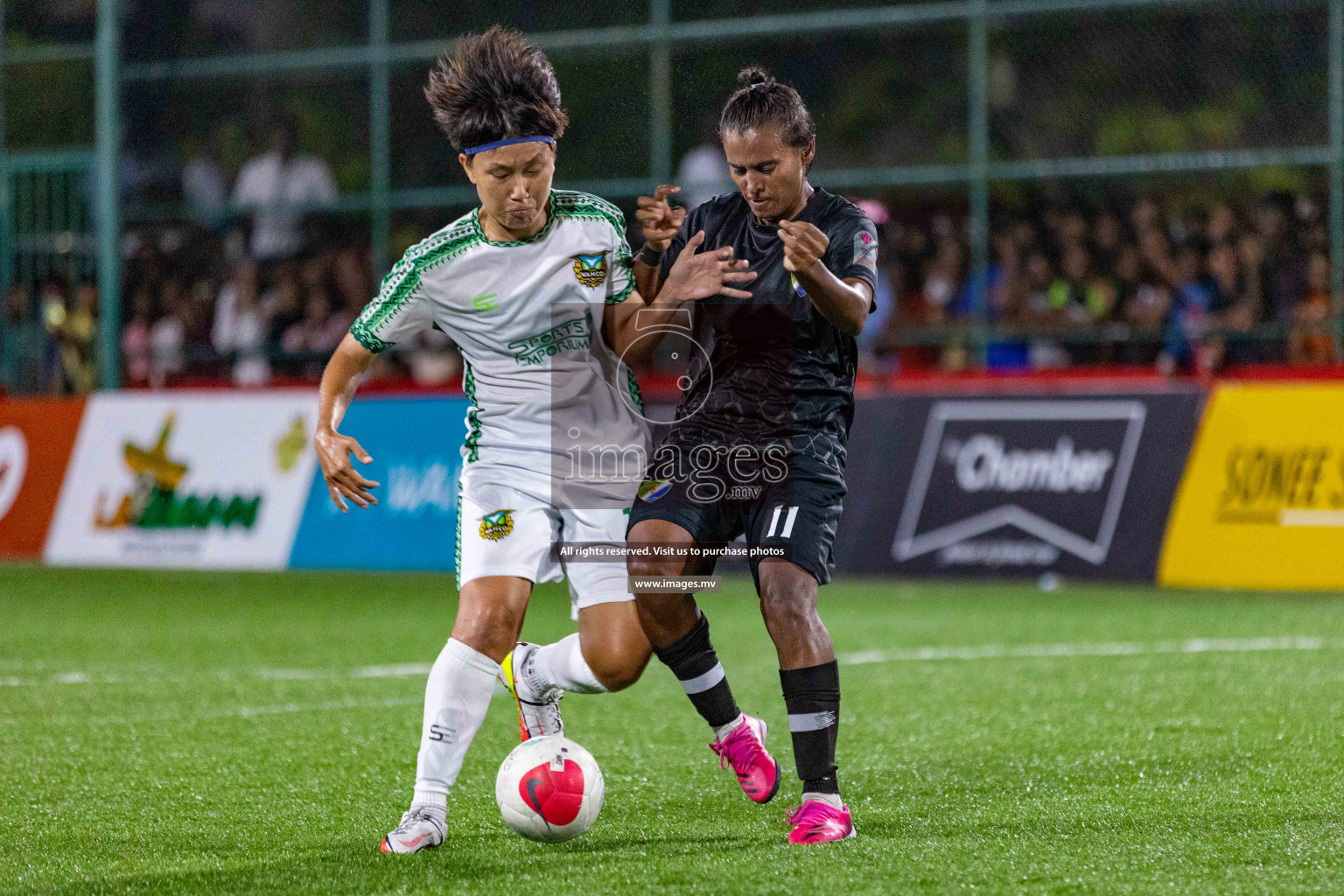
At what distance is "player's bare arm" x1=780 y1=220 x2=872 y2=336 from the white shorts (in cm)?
95

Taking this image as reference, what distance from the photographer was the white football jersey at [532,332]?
4742mm

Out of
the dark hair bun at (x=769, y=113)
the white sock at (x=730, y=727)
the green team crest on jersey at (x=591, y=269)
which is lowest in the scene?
the white sock at (x=730, y=727)

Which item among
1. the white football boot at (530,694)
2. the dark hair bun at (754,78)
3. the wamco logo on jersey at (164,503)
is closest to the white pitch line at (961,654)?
the white football boot at (530,694)

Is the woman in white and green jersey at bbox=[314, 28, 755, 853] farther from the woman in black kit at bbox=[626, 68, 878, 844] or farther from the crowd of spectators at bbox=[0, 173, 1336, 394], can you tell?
the crowd of spectators at bbox=[0, 173, 1336, 394]

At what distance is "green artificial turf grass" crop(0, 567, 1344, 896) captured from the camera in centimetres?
411

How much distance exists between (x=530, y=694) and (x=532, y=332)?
108cm

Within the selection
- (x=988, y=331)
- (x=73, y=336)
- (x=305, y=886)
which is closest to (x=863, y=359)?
(x=988, y=331)

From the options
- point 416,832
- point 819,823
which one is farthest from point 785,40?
point 416,832

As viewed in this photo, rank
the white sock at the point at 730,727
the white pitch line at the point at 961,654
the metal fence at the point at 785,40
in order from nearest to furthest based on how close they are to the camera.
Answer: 1. the white sock at the point at 730,727
2. the white pitch line at the point at 961,654
3. the metal fence at the point at 785,40

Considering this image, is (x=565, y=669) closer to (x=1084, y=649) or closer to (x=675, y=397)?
(x=1084, y=649)

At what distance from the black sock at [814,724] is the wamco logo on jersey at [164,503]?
9042 millimetres

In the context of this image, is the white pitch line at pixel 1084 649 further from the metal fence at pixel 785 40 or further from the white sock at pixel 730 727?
the metal fence at pixel 785 40

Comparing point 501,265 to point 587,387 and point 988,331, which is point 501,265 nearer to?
point 587,387

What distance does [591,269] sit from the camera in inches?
191
